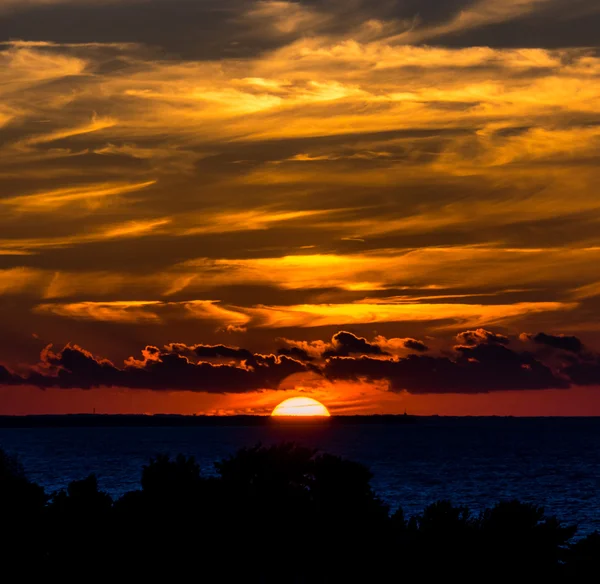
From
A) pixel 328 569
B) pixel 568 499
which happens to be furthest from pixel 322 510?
pixel 568 499

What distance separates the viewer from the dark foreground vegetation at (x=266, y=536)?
133 feet

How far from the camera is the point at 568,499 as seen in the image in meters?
139

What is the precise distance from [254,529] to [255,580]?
174 cm

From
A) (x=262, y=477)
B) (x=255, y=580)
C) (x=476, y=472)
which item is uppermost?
(x=476, y=472)

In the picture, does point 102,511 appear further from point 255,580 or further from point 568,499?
point 568,499

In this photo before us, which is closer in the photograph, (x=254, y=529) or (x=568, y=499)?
(x=254, y=529)

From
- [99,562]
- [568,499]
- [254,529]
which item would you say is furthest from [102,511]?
[568,499]

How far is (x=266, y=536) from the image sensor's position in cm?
4306

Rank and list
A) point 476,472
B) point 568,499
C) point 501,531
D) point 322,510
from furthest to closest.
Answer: point 476,472 < point 568,499 < point 322,510 < point 501,531

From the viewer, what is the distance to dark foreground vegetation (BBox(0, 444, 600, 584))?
40.4 m

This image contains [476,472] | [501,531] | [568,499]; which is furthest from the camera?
[476,472]

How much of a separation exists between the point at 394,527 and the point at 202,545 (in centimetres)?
670

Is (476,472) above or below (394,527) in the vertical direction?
above

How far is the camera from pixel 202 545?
4266 cm
